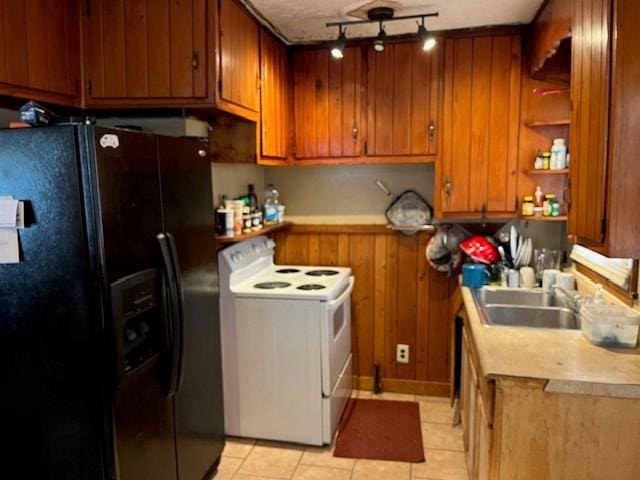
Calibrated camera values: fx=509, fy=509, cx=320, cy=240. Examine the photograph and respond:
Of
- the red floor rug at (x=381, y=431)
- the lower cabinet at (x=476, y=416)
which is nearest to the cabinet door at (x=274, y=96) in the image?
the lower cabinet at (x=476, y=416)

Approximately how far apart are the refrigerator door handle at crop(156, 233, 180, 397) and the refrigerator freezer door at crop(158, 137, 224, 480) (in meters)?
0.08

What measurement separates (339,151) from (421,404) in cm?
176

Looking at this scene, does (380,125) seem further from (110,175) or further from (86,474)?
(86,474)

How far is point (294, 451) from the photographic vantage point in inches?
112

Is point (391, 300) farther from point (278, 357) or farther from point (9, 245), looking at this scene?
point (9, 245)

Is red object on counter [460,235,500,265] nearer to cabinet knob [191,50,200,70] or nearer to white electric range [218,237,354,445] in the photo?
white electric range [218,237,354,445]

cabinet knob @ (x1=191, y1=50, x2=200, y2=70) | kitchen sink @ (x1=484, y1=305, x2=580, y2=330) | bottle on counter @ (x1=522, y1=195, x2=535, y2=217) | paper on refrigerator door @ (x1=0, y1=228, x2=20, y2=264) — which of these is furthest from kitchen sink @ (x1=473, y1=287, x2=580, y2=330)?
paper on refrigerator door @ (x1=0, y1=228, x2=20, y2=264)

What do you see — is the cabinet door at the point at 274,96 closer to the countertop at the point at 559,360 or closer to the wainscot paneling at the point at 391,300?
the wainscot paneling at the point at 391,300

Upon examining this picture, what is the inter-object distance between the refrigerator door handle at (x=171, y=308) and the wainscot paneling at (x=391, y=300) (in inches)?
69.5

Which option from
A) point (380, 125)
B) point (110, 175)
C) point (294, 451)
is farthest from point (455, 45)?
point (294, 451)

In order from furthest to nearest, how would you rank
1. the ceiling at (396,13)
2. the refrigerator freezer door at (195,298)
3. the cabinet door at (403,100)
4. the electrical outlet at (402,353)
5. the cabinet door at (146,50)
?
the electrical outlet at (402,353) < the cabinet door at (403,100) < the ceiling at (396,13) < the cabinet door at (146,50) < the refrigerator freezer door at (195,298)

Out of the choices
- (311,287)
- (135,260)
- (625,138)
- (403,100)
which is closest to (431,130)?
(403,100)

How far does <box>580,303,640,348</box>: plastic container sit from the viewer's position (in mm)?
1855

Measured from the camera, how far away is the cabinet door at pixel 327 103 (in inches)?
127
